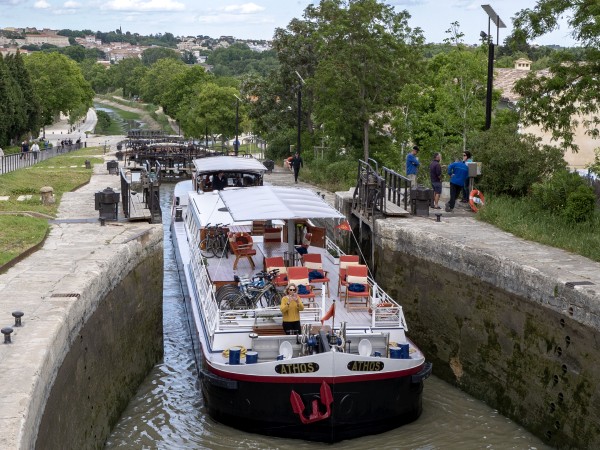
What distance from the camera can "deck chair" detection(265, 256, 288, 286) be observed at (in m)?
18.0

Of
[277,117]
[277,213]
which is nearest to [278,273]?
[277,213]

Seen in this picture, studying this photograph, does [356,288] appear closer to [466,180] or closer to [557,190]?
[557,190]

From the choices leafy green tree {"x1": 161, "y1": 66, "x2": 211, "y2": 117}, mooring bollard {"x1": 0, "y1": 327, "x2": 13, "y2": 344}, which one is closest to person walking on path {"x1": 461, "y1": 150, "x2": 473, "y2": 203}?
mooring bollard {"x1": 0, "y1": 327, "x2": 13, "y2": 344}

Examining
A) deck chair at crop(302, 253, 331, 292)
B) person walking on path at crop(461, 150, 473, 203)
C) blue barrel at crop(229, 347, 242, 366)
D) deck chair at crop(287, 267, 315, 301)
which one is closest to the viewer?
blue barrel at crop(229, 347, 242, 366)

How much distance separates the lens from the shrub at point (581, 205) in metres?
20.9

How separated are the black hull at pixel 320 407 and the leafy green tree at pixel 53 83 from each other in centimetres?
8060

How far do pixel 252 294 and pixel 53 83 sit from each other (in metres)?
86.8

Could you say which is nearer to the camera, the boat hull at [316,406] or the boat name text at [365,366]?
the boat name text at [365,366]

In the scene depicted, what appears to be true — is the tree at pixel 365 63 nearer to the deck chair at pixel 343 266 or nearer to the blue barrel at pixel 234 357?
the deck chair at pixel 343 266

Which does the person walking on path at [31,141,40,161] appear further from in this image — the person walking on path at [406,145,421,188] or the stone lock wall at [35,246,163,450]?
the stone lock wall at [35,246,163,450]

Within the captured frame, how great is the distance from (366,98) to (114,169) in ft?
39.4

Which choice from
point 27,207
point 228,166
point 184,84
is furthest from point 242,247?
point 184,84

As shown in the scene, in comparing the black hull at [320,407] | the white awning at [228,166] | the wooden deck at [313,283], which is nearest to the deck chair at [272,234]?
the wooden deck at [313,283]

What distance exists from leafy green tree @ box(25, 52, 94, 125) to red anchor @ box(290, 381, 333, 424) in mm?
81429
